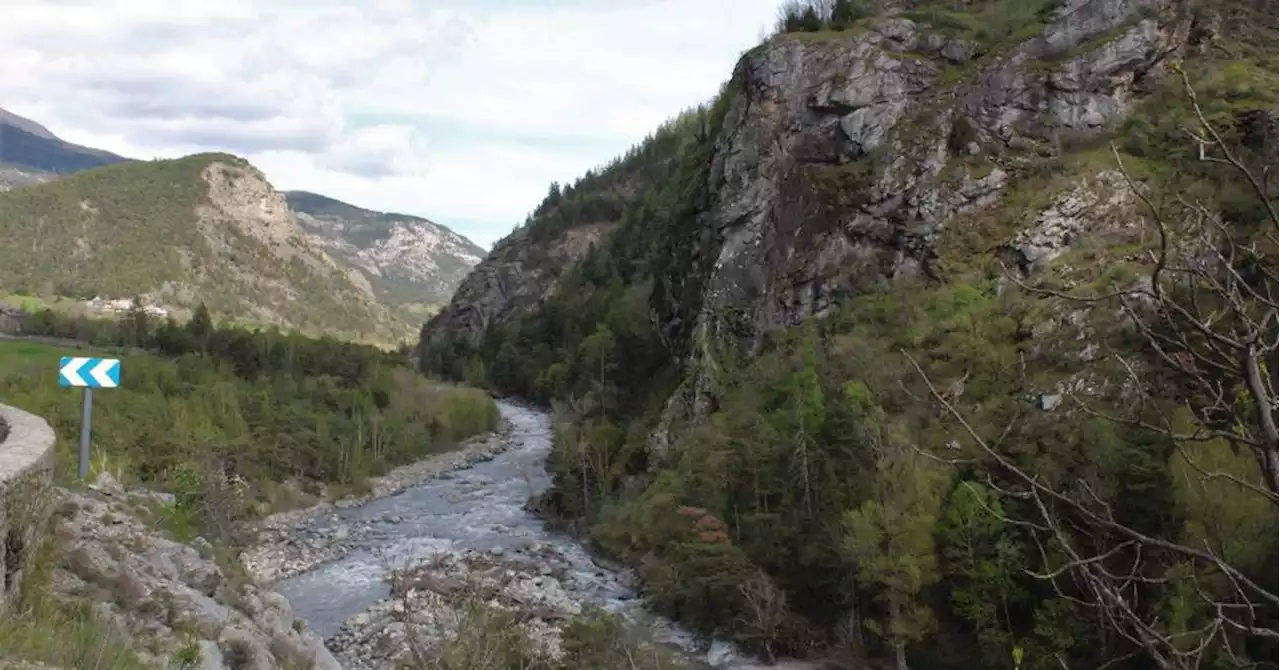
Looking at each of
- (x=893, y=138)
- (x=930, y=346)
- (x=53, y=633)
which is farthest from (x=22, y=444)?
(x=893, y=138)

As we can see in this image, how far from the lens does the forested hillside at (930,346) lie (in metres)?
17.8

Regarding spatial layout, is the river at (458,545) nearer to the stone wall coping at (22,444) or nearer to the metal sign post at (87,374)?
the metal sign post at (87,374)

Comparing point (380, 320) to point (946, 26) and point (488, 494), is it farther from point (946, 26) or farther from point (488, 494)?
point (946, 26)

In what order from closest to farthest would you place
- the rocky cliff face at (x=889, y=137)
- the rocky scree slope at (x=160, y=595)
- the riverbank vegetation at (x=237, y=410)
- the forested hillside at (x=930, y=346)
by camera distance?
the rocky scree slope at (x=160, y=595)
the forested hillside at (x=930, y=346)
the rocky cliff face at (x=889, y=137)
the riverbank vegetation at (x=237, y=410)

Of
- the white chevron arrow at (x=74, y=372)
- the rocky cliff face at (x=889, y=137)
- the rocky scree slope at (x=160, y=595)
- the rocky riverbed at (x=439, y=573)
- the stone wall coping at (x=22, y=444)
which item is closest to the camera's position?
the stone wall coping at (x=22, y=444)

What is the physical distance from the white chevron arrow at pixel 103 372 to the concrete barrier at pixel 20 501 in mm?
2516

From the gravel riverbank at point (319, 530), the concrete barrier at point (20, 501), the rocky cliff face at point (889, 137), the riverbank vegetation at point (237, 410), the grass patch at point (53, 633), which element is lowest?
the gravel riverbank at point (319, 530)

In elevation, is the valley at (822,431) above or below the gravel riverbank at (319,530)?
above

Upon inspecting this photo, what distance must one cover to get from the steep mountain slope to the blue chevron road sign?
116821 mm

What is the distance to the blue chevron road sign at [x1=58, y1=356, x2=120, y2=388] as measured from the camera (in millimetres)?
11188

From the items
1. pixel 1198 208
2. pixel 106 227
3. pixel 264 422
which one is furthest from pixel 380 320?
pixel 1198 208

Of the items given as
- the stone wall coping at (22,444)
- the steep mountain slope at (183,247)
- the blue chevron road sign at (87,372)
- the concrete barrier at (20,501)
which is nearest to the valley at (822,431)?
the concrete barrier at (20,501)

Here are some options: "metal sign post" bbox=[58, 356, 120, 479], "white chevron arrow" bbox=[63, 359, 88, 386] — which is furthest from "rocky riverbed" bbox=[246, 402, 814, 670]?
"white chevron arrow" bbox=[63, 359, 88, 386]

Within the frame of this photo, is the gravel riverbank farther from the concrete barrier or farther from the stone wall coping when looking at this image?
the concrete barrier
